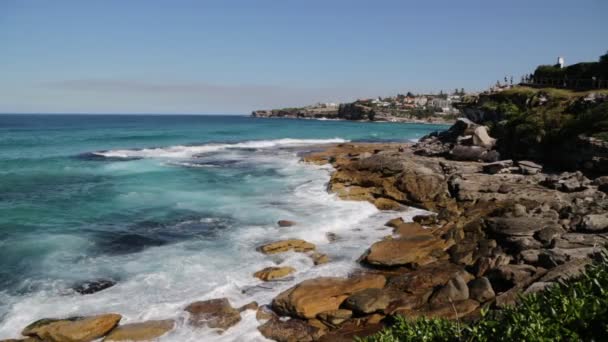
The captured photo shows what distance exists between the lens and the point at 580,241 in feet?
52.2

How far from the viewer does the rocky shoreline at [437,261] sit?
40.9 feet

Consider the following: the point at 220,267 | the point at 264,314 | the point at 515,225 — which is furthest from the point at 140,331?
the point at 515,225

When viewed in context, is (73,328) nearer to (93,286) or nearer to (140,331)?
(140,331)

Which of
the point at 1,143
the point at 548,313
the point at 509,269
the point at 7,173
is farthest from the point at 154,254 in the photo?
the point at 1,143

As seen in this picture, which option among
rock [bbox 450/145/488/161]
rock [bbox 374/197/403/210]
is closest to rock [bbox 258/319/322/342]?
rock [bbox 374/197/403/210]

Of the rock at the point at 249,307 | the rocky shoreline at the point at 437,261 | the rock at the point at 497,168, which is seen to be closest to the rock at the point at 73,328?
the rocky shoreline at the point at 437,261

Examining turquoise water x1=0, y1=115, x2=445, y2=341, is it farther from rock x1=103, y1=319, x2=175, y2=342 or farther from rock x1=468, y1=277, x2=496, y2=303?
rock x1=468, y1=277, x2=496, y2=303

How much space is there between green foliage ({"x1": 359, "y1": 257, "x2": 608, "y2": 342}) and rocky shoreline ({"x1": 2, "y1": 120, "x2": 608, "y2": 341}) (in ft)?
4.06

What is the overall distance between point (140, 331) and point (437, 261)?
10.7 metres

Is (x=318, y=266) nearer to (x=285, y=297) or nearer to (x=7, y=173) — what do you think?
(x=285, y=297)

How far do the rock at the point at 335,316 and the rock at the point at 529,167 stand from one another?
20.4m

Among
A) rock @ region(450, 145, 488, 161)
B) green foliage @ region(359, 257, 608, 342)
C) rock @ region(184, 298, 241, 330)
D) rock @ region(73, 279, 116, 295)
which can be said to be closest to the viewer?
green foliage @ region(359, 257, 608, 342)

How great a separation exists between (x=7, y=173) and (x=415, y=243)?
3665 centimetres

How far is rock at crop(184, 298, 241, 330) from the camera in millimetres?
12872
